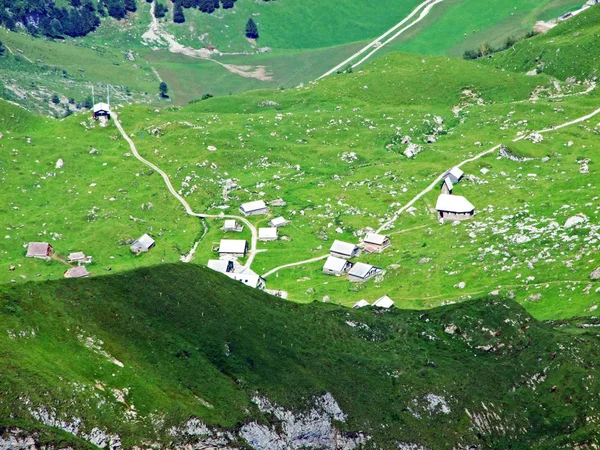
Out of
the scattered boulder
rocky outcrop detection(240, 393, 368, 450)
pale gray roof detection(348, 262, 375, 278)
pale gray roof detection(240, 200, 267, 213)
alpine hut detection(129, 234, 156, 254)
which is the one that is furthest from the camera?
pale gray roof detection(240, 200, 267, 213)

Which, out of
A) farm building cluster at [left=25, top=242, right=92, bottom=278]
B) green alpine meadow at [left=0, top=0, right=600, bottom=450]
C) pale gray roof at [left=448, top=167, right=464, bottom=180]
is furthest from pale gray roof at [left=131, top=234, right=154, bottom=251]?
pale gray roof at [left=448, top=167, right=464, bottom=180]

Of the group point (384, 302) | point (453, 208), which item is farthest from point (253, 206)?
point (384, 302)

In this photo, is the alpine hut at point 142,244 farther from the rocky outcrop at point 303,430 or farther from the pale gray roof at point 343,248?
the rocky outcrop at point 303,430

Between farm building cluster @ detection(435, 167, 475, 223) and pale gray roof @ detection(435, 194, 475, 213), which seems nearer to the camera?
farm building cluster @ detection(435, 167, 475, 223)

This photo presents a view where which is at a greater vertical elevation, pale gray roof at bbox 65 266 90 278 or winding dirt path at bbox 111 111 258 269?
pale gray roof at bbox 65 266 90 278

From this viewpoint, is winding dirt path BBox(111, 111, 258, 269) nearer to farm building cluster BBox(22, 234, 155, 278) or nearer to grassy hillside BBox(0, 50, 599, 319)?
grassy hillside BBox(0, 50, 599, 319)

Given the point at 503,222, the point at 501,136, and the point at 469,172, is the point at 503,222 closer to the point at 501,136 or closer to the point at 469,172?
the point at 469,172

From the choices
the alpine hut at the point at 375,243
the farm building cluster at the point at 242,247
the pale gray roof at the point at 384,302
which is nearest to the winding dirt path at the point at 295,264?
the farm building cluster at the point at 242,247
